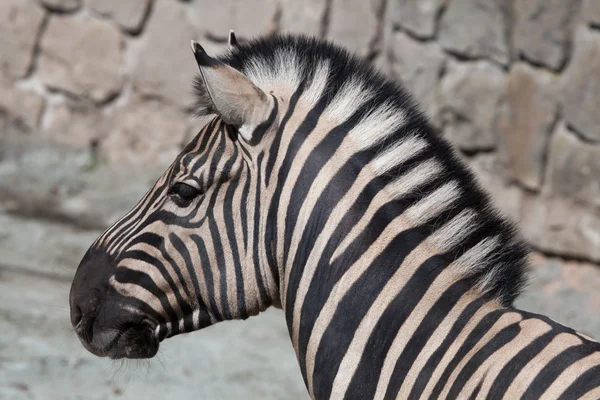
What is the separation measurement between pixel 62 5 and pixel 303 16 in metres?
2.27

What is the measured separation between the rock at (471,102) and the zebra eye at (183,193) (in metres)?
4.17

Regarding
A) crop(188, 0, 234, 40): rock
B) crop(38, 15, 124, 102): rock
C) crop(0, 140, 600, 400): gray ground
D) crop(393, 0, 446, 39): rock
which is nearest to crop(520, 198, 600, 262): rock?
crop(0, 140, 600, 400): gray ground

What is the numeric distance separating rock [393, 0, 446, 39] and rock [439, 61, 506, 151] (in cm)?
32

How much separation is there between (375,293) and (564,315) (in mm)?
3733

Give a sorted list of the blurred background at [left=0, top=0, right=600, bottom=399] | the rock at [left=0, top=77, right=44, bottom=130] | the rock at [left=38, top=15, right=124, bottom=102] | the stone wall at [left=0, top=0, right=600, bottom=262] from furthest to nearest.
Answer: the rock at [left=0, top=77, right=44, bottom=130], the rock at [left=38, top=15, right=124, bottom=102], the stone wall at [left=0, top=0, right=600, bottom=262], the blurred background at [left=0, top=0, right=600, bottom=399]

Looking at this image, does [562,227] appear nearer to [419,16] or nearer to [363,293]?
[419,16]

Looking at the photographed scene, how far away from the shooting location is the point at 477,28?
606 cm

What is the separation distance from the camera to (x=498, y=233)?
218cm

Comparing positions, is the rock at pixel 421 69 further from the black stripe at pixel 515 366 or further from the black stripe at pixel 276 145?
the black stripe at pixel 515 366

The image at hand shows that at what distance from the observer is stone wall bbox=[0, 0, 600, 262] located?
18.8 feet

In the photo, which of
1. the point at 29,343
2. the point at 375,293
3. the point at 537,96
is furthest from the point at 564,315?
the point at 375,293

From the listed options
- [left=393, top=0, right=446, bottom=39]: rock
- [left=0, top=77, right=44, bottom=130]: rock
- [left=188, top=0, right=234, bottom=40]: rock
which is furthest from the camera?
[left=0, top=77, right=44, bottom=130]: rock

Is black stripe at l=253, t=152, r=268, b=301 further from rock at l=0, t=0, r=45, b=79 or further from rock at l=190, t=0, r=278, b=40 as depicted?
rock at l=0, t=0, r=45, b=79

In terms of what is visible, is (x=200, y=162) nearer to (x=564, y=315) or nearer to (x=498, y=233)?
(x=498, y=233)
